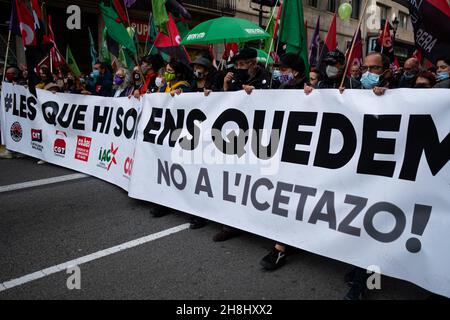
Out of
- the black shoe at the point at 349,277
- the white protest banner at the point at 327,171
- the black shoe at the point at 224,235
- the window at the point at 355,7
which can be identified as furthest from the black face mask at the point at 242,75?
the window at the point at 355,7

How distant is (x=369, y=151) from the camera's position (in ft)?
8.92

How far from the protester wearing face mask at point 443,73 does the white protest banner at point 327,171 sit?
1.58 meters

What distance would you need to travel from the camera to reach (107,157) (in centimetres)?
528

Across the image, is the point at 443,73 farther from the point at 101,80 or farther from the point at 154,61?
the point at 101,80

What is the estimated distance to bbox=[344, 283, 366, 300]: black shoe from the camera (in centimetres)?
264

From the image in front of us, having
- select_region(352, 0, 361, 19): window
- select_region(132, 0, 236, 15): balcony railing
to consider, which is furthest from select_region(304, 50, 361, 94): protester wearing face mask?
select_region(352, 0, 361, 19): window

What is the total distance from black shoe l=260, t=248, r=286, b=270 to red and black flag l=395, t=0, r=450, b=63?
2397 mm

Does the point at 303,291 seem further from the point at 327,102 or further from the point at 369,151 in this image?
the point at 327,102

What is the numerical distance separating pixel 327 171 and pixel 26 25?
584 centimetres

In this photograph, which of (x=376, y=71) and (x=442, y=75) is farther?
(x=442, y=75)

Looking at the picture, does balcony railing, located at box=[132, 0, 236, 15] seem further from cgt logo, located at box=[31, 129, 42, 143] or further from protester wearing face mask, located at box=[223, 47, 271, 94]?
protester wearing face mask, located at box=[223, 47, 271, 94]

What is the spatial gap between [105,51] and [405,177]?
30.5 feet

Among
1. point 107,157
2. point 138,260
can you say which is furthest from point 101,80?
point 138,260

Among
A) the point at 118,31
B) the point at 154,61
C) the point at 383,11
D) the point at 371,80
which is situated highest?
the point at 383,11
